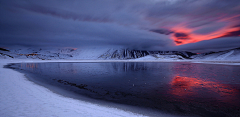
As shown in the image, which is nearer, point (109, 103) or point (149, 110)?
point (149, 110)

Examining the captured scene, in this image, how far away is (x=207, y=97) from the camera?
9836 mm

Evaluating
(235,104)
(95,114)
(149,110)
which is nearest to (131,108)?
(149,110)

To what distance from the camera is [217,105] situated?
27.3ft

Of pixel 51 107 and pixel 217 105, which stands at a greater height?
pixel 51 107

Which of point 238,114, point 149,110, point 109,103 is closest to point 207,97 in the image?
point 238,114

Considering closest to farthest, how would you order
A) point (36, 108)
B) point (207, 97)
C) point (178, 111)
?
point (36, 108)
point (178, 111)
point (207, 97)

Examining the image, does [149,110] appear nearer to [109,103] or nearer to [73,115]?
[109,103]

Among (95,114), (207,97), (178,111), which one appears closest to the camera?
(95,114)

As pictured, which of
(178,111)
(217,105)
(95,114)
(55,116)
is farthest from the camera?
(217,105)

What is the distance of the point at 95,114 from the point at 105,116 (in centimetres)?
66

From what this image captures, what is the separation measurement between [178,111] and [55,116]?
25.1 ft

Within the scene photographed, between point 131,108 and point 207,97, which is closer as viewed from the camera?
point 131,108

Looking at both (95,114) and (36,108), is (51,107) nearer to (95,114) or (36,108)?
(36,108)

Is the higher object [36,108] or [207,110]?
[36,108]
